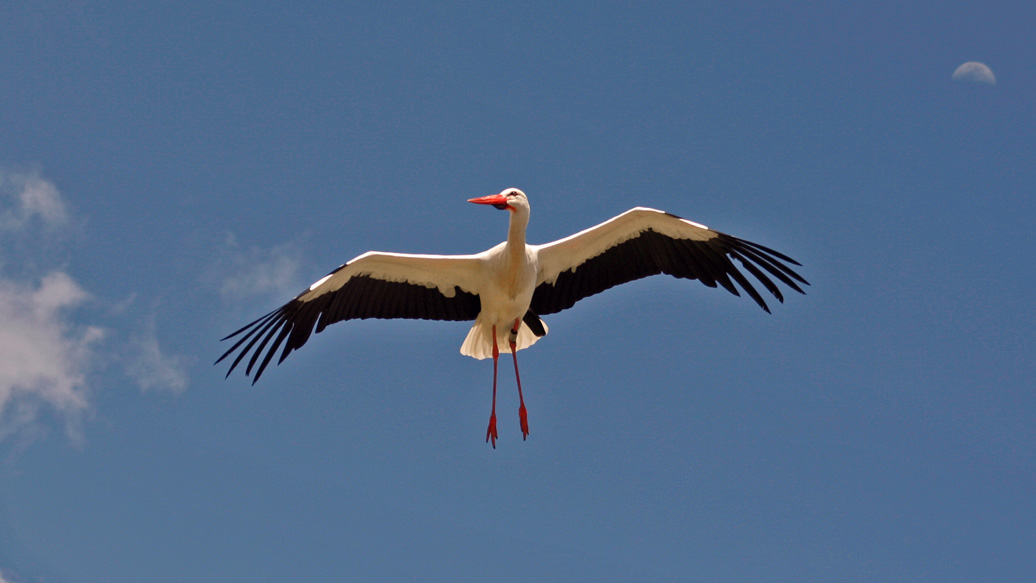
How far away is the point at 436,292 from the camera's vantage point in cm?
1192

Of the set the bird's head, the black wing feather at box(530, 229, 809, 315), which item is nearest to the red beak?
the bird's head

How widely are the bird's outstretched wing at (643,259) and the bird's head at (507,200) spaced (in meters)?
0.71

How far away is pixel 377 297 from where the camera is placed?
11.8 meters

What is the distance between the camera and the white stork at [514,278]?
11.2 m

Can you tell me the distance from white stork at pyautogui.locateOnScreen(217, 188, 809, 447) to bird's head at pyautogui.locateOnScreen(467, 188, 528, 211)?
1 cm

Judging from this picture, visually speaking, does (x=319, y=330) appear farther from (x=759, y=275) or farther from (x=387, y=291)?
(x=759, y=275)

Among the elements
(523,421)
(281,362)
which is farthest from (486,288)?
(281,362)

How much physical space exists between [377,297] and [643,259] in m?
2.96

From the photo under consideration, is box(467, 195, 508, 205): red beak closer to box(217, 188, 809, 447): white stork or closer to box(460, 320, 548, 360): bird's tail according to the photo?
box(217, 188, 809, 447): white stork

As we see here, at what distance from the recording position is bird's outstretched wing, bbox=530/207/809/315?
446 inches

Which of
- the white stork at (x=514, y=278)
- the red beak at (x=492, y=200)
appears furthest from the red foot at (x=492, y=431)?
the red beak at (x=492, y=200)

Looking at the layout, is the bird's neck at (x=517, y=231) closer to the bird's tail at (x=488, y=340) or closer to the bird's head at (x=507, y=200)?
the bird's head at (x=507, y=200)

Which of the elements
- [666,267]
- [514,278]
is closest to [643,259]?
[666,267]

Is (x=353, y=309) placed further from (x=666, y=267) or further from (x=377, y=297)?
(x=666, y=267)
